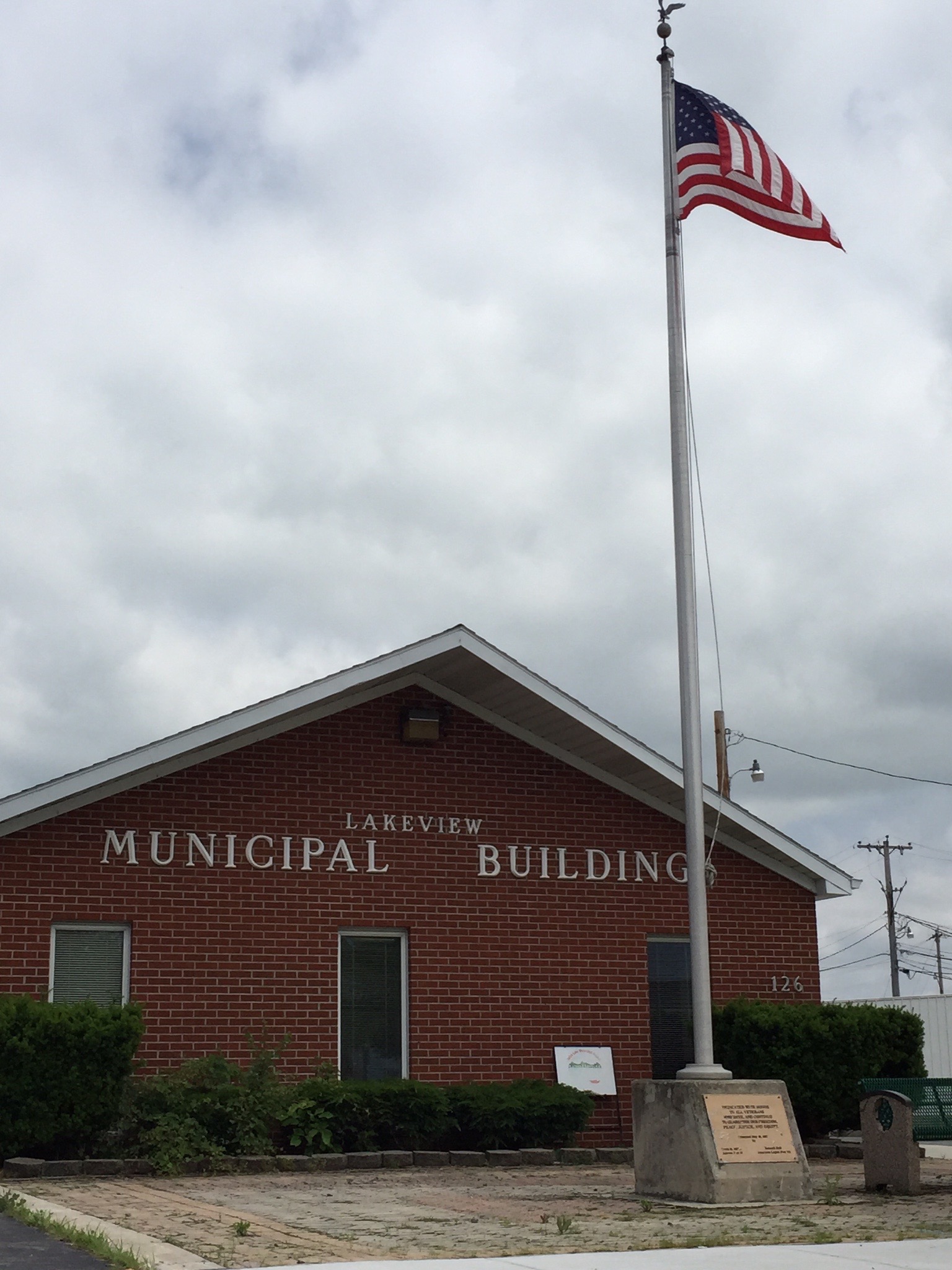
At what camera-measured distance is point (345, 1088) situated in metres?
15.5

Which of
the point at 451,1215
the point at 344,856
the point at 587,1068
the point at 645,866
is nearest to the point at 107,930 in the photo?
the point at 344,856

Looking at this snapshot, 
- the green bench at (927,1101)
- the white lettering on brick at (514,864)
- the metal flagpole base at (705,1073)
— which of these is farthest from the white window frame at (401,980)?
the green bench at (927,1101)

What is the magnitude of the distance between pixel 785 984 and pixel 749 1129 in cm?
741

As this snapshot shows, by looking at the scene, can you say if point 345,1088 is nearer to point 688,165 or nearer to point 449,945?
point 449,945

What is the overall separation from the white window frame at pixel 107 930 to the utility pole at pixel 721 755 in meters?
20.4

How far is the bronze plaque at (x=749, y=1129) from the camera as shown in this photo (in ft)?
38.5

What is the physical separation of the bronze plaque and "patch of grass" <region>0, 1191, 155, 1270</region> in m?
4.81

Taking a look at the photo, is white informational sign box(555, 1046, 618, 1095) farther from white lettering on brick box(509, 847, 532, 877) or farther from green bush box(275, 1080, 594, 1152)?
white lettering on brick box(509, 847, 532, 877)

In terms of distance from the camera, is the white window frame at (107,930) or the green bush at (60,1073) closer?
the green bush at (60,1073)

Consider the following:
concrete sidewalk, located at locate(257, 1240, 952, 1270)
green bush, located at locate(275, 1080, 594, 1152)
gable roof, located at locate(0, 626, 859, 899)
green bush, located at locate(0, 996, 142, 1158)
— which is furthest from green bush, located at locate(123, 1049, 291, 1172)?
concrete sidewalk, located at locate(257, 1240, 952, 1270)

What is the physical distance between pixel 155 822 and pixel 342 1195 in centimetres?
534

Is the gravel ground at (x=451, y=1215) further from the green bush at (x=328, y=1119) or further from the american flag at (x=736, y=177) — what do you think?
the american flag at (x=736, y=177)

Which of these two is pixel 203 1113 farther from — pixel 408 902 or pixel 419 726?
pixel 419 726

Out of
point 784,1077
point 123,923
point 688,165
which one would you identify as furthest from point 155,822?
point 688,165
